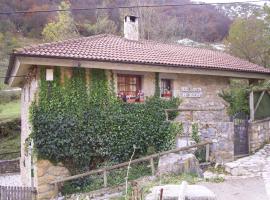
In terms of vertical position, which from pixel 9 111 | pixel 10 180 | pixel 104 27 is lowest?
pixel 10 180

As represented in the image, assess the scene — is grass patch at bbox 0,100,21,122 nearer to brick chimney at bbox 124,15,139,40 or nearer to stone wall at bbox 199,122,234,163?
brick chimney at bbox 124,15,139,40

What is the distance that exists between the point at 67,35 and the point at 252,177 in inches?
894

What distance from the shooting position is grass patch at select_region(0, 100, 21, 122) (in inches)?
957

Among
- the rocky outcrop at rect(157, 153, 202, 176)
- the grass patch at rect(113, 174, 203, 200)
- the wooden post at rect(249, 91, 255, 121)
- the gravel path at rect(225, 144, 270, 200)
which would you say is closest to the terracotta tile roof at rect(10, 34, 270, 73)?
the wooden post at rect(249, 91, 255, 121)

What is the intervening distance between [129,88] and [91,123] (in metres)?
2.07

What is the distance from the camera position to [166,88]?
13094 millimetres

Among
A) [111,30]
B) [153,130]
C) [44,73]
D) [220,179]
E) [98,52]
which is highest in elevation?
[111,30]

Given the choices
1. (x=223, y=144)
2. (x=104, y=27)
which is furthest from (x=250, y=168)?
(x=104, y=27)

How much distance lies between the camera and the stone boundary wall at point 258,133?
35.9ft

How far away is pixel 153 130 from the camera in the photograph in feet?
40.0

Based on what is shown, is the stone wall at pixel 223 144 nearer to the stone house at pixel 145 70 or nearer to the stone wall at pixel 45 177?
the stone house at pixel 145 70

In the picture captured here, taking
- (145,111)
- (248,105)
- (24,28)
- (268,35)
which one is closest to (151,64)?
(145,111)

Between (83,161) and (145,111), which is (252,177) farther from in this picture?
(83,161)

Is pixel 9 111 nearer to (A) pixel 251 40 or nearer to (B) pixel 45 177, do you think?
(B) pixel 45 177
